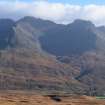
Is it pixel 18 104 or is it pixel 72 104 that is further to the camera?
pixel 72 104

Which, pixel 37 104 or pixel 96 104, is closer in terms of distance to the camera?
pixel 37 104

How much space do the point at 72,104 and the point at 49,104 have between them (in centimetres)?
1099

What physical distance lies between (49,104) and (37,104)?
4.95 meters

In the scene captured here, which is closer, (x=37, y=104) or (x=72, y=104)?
(x=37, y=104)

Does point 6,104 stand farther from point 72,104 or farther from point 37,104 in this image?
point 72,104

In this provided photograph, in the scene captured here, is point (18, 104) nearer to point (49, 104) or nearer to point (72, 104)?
point (49, 104)

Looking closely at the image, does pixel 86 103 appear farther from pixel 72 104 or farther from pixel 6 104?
pixel 6 104

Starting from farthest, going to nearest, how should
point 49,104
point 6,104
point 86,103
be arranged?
point 86,103 < point 49,104 < point 6,104

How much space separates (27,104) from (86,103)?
89.6 feet

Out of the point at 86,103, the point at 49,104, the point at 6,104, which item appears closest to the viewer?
the point at 6,104

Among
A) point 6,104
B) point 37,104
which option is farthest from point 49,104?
point 6,104

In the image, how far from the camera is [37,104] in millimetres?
145375

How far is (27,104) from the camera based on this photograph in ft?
470

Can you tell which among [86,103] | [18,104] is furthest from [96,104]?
[18,104]
